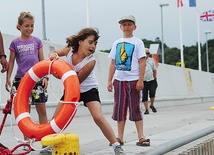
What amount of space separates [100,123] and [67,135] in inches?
53.5

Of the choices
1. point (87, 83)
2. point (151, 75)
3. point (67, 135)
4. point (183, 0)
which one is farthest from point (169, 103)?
point (67, 135)

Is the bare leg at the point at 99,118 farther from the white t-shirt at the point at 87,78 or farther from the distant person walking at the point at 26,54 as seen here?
the distant person walking at the point at 26,54

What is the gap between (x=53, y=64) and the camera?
5.41 metres

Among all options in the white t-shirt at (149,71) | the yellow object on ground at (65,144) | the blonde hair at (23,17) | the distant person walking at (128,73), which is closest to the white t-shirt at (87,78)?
the blonde hair at (23,17)

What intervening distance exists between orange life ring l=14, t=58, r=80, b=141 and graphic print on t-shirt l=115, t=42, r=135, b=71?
5.94 ft

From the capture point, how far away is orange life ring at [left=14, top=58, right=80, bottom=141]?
5074mm

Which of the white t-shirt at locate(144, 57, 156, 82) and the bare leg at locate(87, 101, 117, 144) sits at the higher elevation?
the white t-shirt at locate(144, 57, 156, 82)

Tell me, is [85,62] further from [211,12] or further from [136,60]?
[211,12]

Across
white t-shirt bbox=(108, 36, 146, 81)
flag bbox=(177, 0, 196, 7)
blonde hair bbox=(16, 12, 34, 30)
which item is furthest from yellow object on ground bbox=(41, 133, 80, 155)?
flag bbox=(177, 0, 196, 7)

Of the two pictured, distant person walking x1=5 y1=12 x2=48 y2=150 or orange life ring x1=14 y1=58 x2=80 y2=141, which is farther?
distant person walking x1=5 y1=12 x2=48 y2=150

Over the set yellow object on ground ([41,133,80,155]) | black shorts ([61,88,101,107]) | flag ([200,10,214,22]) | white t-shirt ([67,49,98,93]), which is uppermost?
flag ([200,10,214,22])

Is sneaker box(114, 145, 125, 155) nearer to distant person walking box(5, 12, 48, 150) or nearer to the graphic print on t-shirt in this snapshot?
distant person walking box(5, 12, 48, 150)

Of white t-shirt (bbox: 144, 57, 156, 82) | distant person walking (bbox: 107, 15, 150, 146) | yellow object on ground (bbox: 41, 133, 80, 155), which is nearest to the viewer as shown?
yellow object on ground (bbox: 41, 133, 80, 155)

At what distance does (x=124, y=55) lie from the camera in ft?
23.4
